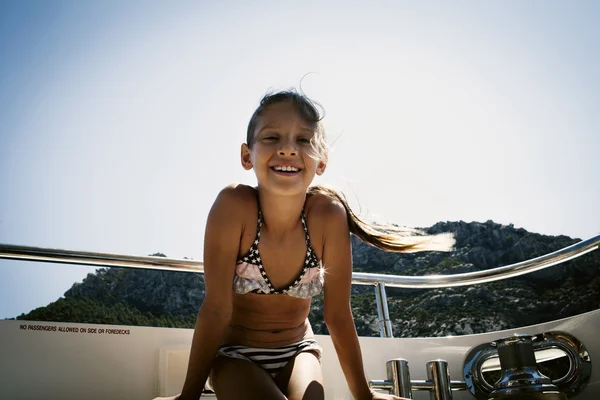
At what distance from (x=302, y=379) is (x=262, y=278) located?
0.30 metres

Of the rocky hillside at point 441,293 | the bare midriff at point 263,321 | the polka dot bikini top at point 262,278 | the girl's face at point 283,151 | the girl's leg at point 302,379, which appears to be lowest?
the girl's leg at point 302,379

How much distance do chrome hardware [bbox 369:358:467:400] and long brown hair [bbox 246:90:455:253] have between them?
40 cm

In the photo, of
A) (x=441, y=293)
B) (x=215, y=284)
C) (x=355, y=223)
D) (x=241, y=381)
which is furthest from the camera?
(x=441, y=293)

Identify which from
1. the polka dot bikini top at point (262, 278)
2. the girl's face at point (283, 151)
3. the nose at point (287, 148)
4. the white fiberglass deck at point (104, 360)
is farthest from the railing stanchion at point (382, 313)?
the nose at point (287, 148)

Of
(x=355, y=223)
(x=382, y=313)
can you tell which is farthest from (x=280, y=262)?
(x=382, y=313)

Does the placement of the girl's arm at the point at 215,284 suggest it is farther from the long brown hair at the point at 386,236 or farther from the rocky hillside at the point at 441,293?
the rocky hillside at the point at 441,293

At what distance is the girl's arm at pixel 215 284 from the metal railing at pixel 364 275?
515 mm

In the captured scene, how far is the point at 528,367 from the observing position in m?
1.44

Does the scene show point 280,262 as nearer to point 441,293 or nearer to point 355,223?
point 355,223

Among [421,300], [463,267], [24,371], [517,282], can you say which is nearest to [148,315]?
[421,300]

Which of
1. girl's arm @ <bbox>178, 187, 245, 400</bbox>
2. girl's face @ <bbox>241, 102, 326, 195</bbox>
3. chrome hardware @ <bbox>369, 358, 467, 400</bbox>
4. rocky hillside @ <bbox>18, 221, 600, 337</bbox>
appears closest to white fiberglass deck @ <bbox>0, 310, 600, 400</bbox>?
chrome hardware @ <bbox>369, 358, 467, 400</bbox>

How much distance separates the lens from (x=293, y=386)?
1282mm

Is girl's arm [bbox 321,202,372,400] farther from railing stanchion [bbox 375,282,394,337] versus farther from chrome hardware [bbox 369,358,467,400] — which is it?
railing stanchion [bbox 375,282,394,337]

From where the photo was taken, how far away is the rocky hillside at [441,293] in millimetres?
11133
